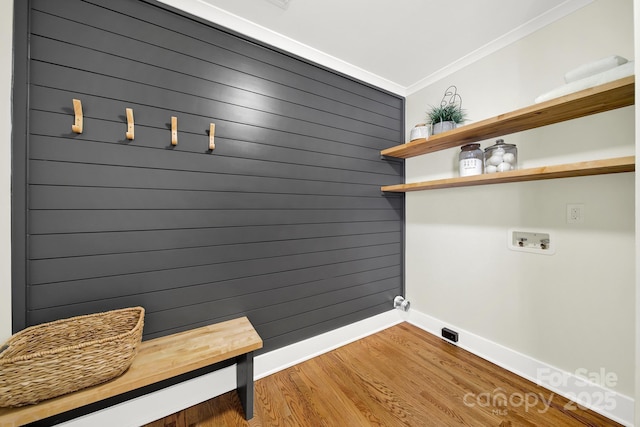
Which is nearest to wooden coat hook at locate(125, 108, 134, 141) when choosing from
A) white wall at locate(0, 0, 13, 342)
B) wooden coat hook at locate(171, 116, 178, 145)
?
wooden coat hook at locate(171, 116, 178, 145)

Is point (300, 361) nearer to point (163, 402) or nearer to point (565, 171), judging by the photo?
point (163, 402)

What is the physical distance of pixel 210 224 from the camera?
5.03 ft

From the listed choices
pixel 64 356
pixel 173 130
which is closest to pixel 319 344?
pixel 64 356

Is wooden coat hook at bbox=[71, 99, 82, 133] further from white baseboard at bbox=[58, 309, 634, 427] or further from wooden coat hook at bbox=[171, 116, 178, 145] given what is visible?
white baseboard at bbox=[58, 309, 634, 427]

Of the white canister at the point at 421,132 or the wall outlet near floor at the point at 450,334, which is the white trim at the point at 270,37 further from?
the wall outlet near floor at the point at 450,334

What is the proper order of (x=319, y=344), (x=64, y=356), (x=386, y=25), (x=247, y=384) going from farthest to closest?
(x=319, y=344), (x=386, y=25), (x=247, y=384), (x=64, y=356)

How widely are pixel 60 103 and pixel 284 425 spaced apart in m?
2.07

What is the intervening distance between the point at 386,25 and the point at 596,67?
48.2 inches

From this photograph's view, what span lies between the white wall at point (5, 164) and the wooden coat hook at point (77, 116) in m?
0.22

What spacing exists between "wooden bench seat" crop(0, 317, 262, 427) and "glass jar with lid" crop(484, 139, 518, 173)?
1.96 meters

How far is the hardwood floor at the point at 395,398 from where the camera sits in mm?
1335

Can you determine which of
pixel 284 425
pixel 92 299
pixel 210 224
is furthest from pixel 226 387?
pixel 210 224

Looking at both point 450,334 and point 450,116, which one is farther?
point 450,334

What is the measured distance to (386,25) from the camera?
1.69 meters
